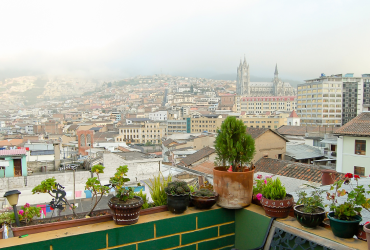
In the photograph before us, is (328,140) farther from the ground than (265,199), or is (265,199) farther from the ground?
(265,199)

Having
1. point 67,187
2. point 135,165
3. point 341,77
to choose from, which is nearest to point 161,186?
point 67,187

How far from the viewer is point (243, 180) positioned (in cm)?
366

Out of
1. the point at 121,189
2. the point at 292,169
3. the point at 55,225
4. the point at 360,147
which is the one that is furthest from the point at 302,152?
the point at 55,225

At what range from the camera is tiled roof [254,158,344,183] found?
43.1ft

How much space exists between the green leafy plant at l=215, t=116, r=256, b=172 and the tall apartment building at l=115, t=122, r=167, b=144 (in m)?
71.9

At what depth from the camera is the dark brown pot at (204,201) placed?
140 inches

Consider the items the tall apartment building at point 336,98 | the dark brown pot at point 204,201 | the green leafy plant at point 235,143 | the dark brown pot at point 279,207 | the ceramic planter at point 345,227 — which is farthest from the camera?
the tall apartment building at point 336,98

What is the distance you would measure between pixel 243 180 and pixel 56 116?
141841 millimetres

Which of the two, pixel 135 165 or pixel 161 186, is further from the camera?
pixel 135 165

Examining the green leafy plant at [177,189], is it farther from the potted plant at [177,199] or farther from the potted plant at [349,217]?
the potted plant at [349,217]

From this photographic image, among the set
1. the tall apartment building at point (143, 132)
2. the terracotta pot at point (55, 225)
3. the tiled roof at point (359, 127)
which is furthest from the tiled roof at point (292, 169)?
the tall apartment building at point (143, 132)

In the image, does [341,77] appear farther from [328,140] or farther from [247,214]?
[247,214]

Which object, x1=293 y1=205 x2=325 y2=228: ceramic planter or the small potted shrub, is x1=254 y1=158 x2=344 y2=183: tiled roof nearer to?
the small potted shrub

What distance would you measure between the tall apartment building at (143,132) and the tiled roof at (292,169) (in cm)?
5987
